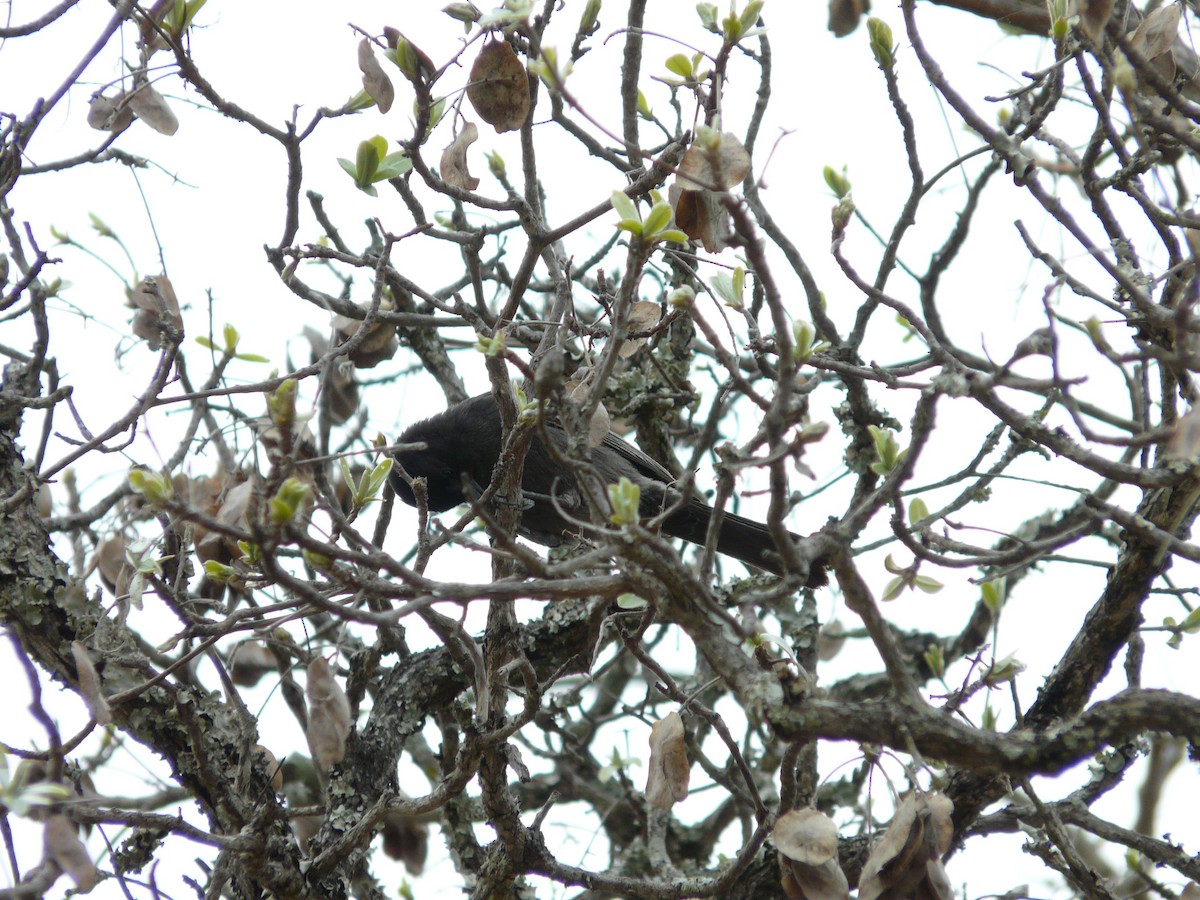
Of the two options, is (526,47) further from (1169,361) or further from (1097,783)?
(1097,783)

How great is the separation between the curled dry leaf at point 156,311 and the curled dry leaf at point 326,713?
3.99 feet

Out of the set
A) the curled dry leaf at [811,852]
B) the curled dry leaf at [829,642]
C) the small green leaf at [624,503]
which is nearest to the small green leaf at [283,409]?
the small green leaf at [624,503]

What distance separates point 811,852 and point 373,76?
2.24m

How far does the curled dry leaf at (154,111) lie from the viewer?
360 cm

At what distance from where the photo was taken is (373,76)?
9.78ft

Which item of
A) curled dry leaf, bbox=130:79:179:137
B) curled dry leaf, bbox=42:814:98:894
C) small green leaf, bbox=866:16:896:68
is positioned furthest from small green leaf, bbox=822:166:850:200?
curled dry leaf, bbox=42:814:98:894

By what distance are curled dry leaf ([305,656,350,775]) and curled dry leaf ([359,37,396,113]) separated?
187 centimetres

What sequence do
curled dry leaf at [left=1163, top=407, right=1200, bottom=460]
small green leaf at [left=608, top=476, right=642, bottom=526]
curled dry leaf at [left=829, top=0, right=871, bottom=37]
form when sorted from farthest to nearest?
1. curled dry leaf at [left=829, top=0, right=871, bottom=37]
2. small green leaf at [left=608, top=476, right=642, bottom=526]
3. curled dry leaf at [left=1163, top=407, right=1200, bottom=460]

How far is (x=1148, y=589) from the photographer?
3.11 metres

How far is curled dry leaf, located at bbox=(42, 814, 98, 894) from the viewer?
222cm

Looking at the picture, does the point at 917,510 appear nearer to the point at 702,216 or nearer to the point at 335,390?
the point at 702,216

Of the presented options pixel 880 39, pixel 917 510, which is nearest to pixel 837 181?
pixel 880 39

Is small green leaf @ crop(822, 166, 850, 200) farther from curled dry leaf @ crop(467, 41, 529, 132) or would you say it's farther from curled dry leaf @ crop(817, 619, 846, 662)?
curled dry leaf @ crop(817, 619, 846, 662)

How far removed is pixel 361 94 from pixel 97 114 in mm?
926
